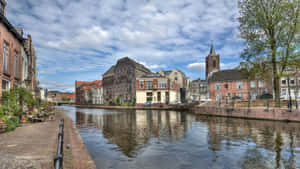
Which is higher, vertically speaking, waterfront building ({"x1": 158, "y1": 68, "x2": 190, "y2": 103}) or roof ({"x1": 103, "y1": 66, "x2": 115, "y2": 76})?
roof ({"x1": 103, "y1": 66, "x2": 115, "y2": 76})

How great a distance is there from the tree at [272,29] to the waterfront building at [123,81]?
4104 cm

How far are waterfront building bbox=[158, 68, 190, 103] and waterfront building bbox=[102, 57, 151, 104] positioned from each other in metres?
7.92

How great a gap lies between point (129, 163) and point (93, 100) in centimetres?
8308

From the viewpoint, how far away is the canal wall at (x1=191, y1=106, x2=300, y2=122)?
16773 mm

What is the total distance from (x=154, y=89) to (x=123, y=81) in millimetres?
14024

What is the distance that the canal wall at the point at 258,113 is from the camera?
16773 mm

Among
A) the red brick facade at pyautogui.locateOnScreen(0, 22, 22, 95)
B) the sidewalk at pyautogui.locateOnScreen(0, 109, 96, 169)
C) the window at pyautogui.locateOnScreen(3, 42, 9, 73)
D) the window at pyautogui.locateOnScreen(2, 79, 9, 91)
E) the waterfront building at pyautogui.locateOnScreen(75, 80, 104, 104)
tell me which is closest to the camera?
the sidewalk at pyautogui.locateOnScreen(0, 109, 96, 169)

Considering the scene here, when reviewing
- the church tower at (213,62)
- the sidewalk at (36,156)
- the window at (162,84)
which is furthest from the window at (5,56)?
the church tower at (213,62)

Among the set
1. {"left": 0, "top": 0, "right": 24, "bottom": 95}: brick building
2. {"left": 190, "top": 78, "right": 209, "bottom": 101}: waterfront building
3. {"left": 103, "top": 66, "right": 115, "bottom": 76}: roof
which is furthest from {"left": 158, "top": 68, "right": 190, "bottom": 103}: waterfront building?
{"left": 0, "top": 0, "right": 24, "bottom": 95}: brick building

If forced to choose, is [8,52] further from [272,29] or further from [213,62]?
[213,62]

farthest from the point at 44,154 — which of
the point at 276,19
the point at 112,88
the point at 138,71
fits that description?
the point at 112,88

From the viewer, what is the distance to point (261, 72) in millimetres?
21484

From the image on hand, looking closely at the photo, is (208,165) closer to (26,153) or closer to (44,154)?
(44,154)

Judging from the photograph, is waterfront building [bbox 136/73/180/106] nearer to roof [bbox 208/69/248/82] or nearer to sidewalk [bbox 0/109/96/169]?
roof [bbox 208/69/248/82]
